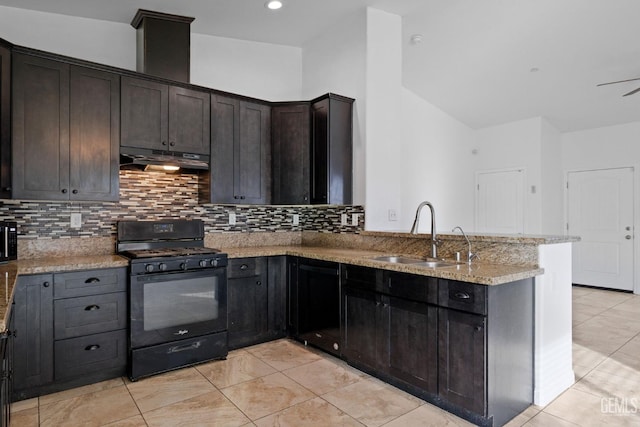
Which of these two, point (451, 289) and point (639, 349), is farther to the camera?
point (639, 349)

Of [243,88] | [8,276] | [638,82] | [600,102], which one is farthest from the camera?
[600,102]

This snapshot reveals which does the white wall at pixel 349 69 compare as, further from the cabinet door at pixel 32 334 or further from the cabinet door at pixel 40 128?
the cabinet door at pixel 32 334

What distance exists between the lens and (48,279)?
2.60 metres

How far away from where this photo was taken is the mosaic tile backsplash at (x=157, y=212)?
302cm

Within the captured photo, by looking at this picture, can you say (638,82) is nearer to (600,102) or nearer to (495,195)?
(600,102)

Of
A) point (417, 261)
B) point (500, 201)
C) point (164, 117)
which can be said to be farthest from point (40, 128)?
point (500, 201)

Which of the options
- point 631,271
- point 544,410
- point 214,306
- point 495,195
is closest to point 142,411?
point 214,306

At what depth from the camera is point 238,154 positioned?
3775 millimetres

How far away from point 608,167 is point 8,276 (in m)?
7.63

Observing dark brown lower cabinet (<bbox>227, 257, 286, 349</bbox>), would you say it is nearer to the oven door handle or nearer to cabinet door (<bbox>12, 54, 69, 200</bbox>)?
the oven door handle

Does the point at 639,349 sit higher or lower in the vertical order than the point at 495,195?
lower

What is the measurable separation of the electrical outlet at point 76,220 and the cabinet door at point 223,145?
3.45 ft

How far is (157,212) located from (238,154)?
36.4 inches

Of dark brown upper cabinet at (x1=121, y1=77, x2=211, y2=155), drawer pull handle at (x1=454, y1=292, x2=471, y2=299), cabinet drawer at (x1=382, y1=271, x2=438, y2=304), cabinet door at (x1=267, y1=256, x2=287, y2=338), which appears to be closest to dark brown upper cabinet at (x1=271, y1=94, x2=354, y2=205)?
cabinet door at (x1=267, y1=256, x2=287, y2=338)
